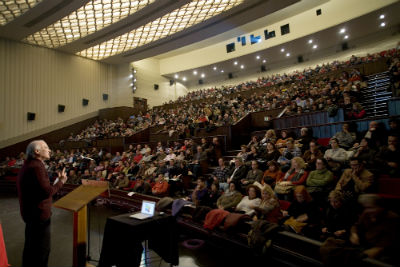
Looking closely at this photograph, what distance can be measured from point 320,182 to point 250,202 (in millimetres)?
1081

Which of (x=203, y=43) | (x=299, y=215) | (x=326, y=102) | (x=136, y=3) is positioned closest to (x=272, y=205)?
(x=299, y=215)

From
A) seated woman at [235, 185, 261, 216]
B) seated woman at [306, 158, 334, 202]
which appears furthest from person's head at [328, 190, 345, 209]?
seated woman at [235, 185, 261, 216]

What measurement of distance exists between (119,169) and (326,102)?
6.95 metres

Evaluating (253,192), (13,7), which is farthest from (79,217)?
(13,7)

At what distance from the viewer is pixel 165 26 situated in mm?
12195

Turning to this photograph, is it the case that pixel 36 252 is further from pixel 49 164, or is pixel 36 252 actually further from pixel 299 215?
Answer: pixel 49 164

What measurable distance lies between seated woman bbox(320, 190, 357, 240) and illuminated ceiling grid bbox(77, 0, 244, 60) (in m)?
9.65

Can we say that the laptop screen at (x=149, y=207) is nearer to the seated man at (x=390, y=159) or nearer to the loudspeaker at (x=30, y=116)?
the seated man at (x=390, y=159)

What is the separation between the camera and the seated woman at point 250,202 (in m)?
3.52

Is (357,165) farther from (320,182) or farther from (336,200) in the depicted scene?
(336,200)

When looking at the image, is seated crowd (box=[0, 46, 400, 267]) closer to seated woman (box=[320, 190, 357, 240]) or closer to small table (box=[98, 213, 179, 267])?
seated woman (box=[320, 190, 357, 240])

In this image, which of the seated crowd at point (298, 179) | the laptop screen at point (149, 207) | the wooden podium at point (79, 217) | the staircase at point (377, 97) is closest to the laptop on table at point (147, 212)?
the laptop screen at point (149, 207)

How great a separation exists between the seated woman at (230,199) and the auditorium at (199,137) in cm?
2

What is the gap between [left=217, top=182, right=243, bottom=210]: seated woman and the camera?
3.83m
